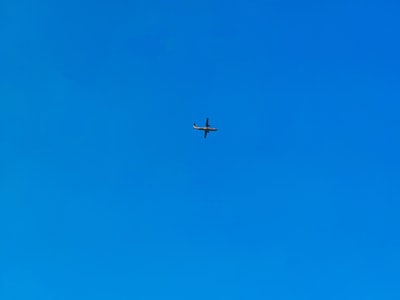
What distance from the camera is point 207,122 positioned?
15100 centimetres
